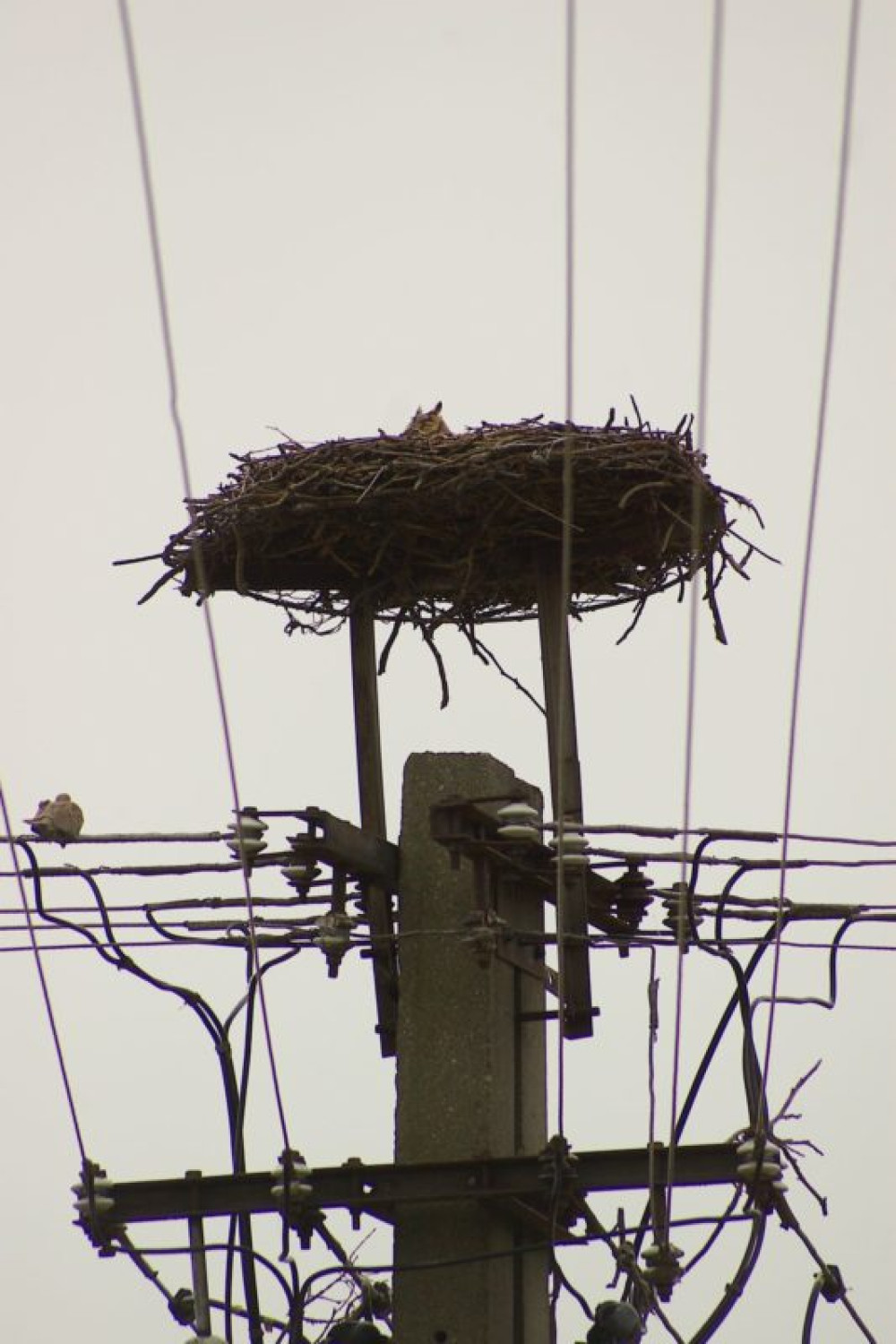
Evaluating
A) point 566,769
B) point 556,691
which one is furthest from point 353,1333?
point 556,691

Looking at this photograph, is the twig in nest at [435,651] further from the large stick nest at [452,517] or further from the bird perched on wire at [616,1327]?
the bird perched on wire at [616,1327]

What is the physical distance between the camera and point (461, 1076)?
33.6 ft

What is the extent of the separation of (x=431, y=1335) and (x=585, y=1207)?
75cm

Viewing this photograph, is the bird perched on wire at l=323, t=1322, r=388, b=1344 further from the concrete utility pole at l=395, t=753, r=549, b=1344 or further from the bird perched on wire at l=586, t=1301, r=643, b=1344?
the bird perched on wire at l=586, t=1301, r=643, b=1344

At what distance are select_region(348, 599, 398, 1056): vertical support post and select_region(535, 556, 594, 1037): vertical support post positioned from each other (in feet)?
2.21

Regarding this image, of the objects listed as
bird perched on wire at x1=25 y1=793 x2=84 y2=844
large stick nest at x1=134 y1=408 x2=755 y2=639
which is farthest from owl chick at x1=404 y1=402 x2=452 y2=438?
bird perched on wire at x1=25 y1=793 x2=84 y2=844

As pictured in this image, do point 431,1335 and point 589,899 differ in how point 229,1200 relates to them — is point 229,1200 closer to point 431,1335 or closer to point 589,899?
point 431,1335

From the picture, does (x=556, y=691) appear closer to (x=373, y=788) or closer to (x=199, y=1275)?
(x=373, y=788)

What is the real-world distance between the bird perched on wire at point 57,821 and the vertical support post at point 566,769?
1712mm

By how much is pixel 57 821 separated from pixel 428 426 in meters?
2.32

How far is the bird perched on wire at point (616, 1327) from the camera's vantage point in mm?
9188

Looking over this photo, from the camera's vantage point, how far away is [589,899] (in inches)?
420

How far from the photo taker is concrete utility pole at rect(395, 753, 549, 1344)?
32.5 ft

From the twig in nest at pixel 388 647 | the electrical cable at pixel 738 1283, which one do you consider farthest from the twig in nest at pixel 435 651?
the electrical cable at pixel 738 1283
